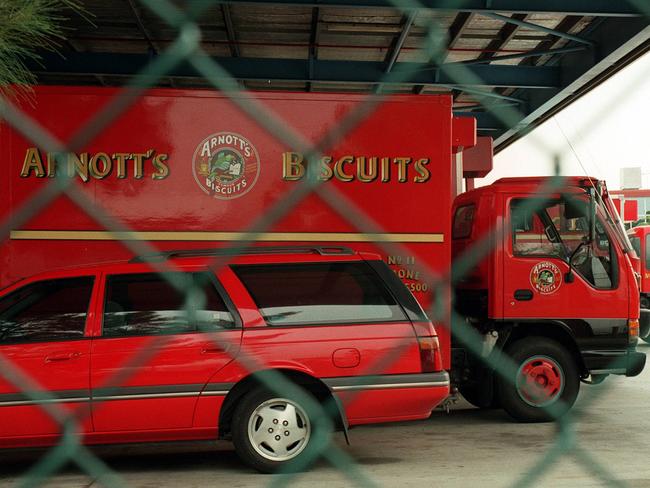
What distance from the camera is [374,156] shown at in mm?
7297

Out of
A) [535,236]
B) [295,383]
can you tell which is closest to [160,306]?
[295,383]

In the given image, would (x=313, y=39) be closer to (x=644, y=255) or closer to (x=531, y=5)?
(x=531, y=5)

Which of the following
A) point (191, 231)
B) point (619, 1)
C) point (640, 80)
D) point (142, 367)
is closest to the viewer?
point (640, 80)

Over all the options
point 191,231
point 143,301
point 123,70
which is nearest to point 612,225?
point 191,231

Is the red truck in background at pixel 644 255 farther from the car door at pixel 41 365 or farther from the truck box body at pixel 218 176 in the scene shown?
the car door at pixel 41 365

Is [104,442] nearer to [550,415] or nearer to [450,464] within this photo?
[450,464]

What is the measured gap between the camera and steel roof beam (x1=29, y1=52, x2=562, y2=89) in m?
13.6

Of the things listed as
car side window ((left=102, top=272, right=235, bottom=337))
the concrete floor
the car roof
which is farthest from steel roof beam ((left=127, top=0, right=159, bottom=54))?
the concrete floor

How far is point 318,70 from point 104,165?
26.7 ft

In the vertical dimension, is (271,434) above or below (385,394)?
below

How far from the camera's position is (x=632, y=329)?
26.6 feet

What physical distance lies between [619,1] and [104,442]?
791 centimetres

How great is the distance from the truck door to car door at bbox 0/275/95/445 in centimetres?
385

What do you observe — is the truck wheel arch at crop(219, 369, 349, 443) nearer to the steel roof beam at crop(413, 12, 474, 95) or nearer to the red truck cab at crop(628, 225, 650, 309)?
the steel roof beam at crop(413, 12, 474, 95)
